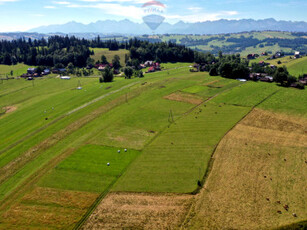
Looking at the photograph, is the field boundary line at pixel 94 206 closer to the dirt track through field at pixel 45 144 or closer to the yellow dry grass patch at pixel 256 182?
the yellow dry grass patch at pixel 256 182

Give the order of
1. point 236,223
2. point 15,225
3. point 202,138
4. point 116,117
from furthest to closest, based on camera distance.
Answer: point 116,117 < point 202,138 < point 15,225 < point 236,223

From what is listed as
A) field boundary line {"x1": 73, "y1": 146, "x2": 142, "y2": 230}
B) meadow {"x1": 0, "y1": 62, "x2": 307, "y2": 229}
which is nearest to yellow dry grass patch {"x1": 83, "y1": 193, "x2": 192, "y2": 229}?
meadow {"x1": 0, "y1": 62, "x2": 307, "y2": 229}

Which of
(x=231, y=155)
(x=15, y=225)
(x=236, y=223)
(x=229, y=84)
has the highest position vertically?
(x=229, y=84)

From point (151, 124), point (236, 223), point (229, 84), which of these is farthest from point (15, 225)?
point (229, 84)

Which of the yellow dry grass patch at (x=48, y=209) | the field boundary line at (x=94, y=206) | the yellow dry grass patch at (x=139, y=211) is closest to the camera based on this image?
the yellow dry grass patch at (x=139, y=211)

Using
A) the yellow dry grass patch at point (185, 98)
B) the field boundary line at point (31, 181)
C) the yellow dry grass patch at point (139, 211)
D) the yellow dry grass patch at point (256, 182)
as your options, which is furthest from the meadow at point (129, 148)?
the yellow dry grass patch at point (256, 182)

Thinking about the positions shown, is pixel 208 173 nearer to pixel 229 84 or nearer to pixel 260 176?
pixel 260 176

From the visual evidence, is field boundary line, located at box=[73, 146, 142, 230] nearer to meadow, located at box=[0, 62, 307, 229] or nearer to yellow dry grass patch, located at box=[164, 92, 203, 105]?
meadow, located at box=[0, 62, 307, 229]
